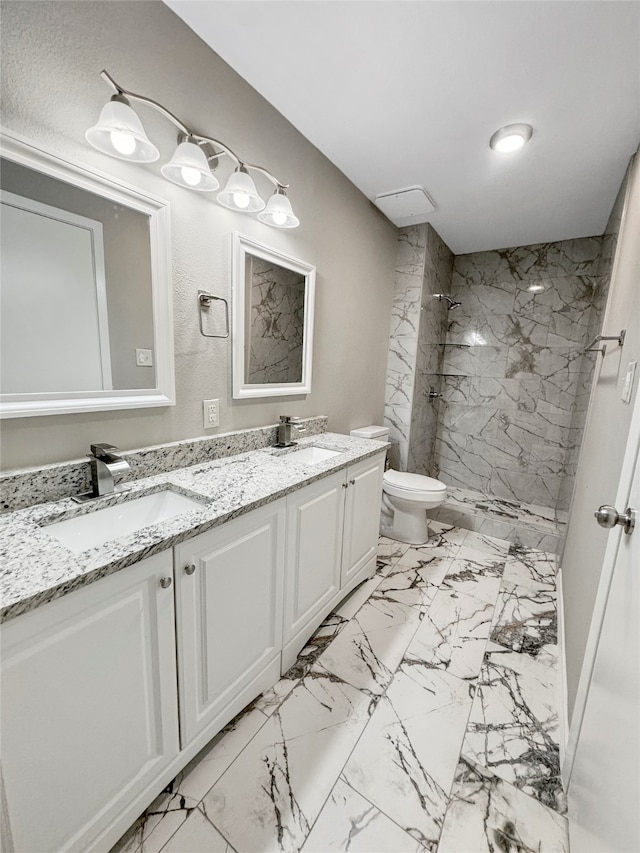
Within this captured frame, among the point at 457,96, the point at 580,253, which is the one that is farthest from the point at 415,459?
the point at 457,96

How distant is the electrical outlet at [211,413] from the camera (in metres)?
1.52

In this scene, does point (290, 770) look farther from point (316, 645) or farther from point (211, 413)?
point (211, 413)

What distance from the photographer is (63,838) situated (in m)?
0.77

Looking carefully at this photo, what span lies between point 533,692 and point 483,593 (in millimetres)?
653

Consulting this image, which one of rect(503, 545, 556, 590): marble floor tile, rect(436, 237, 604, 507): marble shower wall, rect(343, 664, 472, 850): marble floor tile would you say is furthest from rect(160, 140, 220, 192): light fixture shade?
rect(436, 237, 604, 507): marble shower wall

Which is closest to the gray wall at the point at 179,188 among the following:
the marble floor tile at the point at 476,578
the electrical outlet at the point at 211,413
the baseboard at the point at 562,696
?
the electrical outlet at the point at 211,413

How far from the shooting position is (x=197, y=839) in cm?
96

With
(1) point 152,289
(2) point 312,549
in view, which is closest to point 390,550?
(2) point 312,549

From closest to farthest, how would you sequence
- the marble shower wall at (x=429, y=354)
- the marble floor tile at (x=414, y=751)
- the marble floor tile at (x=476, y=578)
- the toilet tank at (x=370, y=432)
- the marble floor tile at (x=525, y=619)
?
the marble floor tile at (x=414, y=751), the marble floor tile at (x=525, y=619), the marble floor tile at (x=476, y=578), the toilet tank at (x=370, y=432), the marble shower wall at (x=429, y=354)

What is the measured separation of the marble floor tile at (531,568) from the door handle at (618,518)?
1.62 m

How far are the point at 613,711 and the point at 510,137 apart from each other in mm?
2244

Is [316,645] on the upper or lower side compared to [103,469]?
lower

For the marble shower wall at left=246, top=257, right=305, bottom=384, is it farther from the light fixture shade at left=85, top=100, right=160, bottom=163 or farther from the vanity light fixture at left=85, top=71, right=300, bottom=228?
the light fixture shade at left=85, top=100, right=160, bottom=163

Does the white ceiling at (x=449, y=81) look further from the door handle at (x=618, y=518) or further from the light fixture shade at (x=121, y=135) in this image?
the door handle at (x=618, y=518)
